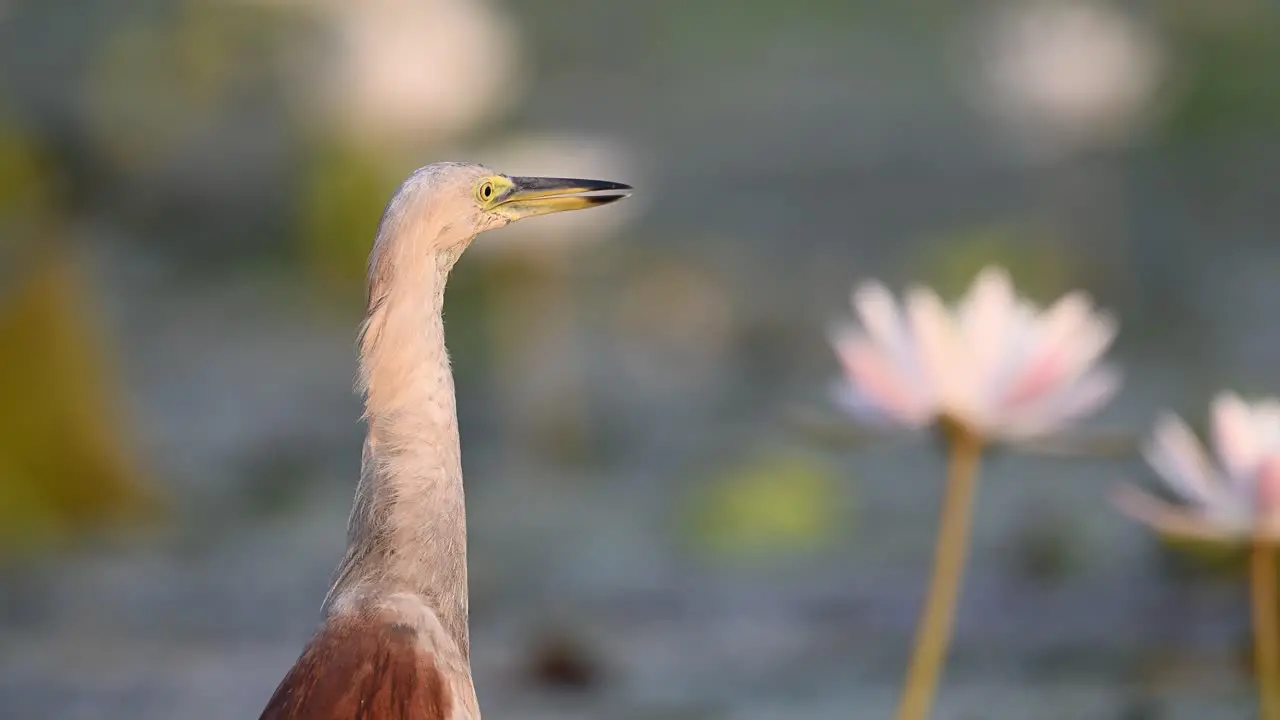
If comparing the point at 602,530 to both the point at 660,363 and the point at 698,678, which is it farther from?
the point at 660,363

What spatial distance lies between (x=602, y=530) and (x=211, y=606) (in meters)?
0.72

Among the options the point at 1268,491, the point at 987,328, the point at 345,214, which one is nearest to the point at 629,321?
the point at 345,214

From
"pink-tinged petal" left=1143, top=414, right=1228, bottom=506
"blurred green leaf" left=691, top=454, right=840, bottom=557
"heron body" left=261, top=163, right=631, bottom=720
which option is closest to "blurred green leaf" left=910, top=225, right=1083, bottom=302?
"blurred green leaf" left=691, top=454, right=840, bottom=557

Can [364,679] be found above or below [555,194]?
below

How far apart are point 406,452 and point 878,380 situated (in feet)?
1.08

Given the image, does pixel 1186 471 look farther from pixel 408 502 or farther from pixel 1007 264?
pixel 1007 264

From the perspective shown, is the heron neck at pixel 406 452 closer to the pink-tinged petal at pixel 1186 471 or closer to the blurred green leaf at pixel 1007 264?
the pink-tinged petal at pixel 1186 471

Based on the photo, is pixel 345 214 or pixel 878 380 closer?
pixel 878 380

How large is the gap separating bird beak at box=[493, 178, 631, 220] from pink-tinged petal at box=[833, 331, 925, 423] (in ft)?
0.72

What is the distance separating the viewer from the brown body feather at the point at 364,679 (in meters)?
1.18

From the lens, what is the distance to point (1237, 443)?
1.20 m

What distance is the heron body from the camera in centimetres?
120

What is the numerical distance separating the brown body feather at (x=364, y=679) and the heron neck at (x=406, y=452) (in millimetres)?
41

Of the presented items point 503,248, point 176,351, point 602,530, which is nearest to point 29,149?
point 176,351
